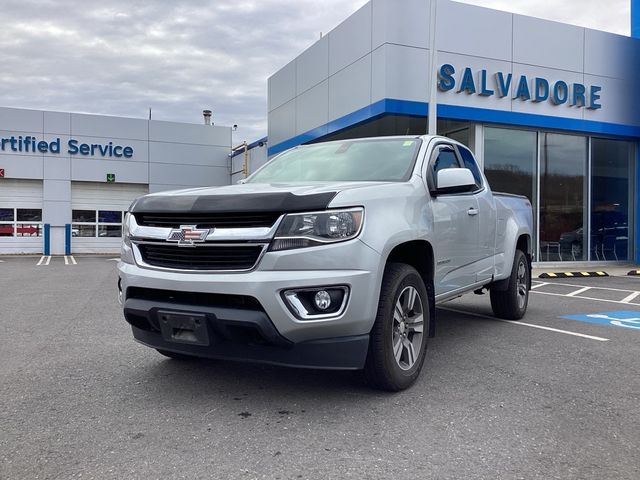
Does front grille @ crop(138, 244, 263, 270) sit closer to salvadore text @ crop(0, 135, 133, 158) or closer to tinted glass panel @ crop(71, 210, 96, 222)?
salvadore text @ crop(0, 135, 133, 158)

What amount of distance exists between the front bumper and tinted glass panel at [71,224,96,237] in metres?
25.0

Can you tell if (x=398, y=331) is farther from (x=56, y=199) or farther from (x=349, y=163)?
(x=56, y=199)

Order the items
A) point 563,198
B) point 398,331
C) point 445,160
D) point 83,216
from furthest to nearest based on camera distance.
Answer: point 83,216 < point 563,198 < point 445,160 < point 398,331

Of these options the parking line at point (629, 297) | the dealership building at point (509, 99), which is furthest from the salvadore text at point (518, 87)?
the parking line at point (629, 297)

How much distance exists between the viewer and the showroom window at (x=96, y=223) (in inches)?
1033

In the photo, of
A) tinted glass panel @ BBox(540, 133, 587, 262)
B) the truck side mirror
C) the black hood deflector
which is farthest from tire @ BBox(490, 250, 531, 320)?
tinted glass panel @ BBox(540, 133, 587, 262)

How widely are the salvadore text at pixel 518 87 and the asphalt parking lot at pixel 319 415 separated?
945cm

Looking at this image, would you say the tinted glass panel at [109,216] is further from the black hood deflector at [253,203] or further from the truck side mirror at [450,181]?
the truck side mirror at [450,181]

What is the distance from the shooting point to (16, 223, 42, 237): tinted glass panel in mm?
25469

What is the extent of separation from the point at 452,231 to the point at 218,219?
7.26 ft

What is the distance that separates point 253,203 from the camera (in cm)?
333

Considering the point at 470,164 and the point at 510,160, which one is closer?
the point at 470,164

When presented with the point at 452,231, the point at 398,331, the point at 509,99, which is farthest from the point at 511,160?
the point at 398,331

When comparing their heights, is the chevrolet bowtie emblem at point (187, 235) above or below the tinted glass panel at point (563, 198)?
below
